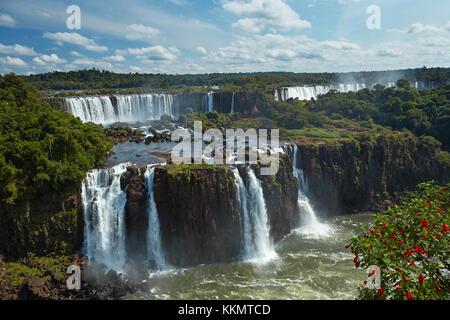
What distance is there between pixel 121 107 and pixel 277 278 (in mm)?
30327

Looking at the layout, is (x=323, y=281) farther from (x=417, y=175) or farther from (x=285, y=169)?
(x=417, y=175)

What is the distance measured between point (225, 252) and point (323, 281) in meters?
6.30

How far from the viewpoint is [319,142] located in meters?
29.0

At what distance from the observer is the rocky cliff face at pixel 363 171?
27047mm

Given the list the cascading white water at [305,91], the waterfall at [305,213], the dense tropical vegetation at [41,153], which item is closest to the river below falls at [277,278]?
the waterfall at [305,213]

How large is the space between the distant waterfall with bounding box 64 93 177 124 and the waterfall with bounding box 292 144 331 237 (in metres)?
A: 23.1

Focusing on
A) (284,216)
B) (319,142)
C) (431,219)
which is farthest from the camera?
(319,142)

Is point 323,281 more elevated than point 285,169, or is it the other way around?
point 285,169

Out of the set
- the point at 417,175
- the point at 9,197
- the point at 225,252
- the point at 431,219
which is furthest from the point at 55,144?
the point at 417,175

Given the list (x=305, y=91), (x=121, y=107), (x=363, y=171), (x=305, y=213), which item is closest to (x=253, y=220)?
(x=305, y=213)

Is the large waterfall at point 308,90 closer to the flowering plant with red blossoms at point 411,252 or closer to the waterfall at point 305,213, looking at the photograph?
the waterfall at point 305,213

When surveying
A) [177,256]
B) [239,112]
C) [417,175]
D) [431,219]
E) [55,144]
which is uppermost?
[239,112]

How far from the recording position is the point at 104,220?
18516mm

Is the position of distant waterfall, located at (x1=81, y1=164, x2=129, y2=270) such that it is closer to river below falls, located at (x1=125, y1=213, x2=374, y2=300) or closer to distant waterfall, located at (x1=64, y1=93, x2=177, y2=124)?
river below falls, located at (x1=125, y1=213, x2=374, y2=300)
